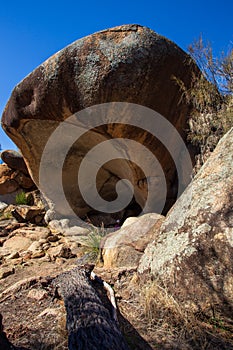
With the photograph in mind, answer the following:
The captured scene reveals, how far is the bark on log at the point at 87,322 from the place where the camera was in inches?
56.0

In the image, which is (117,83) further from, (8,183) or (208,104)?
(8,183)

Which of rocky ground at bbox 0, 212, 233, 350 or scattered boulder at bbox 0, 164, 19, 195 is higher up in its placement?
scattered boulder at bbox 0, 164, 19, 195

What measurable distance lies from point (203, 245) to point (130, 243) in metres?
1.50

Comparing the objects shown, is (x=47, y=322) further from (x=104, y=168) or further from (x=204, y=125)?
(x=104, y=168)

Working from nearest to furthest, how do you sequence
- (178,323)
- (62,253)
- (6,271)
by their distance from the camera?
(178,323) → (6,271) → (62,253)

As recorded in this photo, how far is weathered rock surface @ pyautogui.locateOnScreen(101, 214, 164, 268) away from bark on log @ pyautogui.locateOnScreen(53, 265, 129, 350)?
39.1 inches

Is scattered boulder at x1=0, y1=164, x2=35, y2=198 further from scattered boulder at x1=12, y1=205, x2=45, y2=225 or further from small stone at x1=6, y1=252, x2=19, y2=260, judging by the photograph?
small stone at x1=6, y1=252, x2=19, y2=260

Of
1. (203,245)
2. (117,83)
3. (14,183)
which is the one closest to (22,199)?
(14,183)

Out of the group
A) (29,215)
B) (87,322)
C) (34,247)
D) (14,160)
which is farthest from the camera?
(14,160)

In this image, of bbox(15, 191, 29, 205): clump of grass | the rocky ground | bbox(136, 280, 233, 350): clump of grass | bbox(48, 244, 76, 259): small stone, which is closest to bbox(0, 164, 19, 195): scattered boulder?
bbox(15, 191, 29, 205): clump of grass

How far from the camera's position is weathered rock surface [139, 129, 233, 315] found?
2004 mm

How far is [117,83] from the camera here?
4.23 meters

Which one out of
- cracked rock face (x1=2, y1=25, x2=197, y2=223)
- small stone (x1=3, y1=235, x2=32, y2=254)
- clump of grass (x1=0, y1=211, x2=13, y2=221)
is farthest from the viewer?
clump of grass (x1=0, y1=211, x2=13, y2=221)

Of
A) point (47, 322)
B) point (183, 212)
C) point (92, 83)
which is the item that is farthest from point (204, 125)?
point (47, 322)
